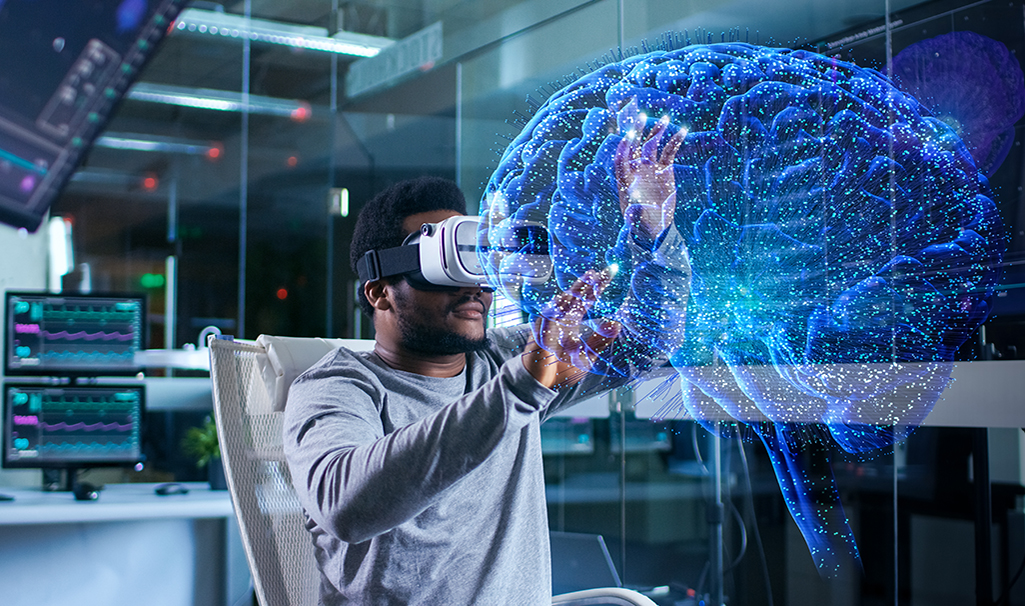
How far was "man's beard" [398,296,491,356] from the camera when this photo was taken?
43.3 inches

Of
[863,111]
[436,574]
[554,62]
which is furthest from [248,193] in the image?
[863,111]

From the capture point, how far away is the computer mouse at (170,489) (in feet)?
8.16

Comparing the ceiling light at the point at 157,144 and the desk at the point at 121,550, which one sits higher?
the ceiling light at the point at 157,144

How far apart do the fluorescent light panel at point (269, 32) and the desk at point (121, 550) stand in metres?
3.30

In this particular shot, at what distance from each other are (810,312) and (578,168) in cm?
24

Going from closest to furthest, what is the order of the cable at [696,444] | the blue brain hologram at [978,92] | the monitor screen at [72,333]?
the blue brain hologram at [978,92]
the monitor screen at [72,333]
the cable at [696,444]

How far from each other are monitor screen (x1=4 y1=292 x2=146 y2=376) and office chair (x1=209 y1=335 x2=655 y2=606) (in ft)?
4.34

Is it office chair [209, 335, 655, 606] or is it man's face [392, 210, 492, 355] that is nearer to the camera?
man's face [392, 210, 492, 355]

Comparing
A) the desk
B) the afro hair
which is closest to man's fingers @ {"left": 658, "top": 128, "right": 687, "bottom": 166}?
the afro hair

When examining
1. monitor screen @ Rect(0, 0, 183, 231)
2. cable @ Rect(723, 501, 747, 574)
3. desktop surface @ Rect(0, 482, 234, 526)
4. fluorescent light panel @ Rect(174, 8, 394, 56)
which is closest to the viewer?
monitor screen @ Rect(0, 0, 183, 231)

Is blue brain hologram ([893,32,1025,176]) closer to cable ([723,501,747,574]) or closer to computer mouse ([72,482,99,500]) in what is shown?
cable ([723,501,747,574])

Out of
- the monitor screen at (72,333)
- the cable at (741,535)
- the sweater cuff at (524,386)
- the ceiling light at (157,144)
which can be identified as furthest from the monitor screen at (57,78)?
the ceiling light at (157,144)

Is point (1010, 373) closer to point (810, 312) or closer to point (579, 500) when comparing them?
point (810, 312)

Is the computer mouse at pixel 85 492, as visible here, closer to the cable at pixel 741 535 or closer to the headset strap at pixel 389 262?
the headset strap at pixel 389 262
